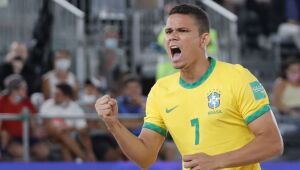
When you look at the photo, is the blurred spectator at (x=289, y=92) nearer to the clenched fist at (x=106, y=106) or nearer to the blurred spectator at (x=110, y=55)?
the blurred spectator at (x=110, y=55)

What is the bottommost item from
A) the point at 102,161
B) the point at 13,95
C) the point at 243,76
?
the point at 102,161

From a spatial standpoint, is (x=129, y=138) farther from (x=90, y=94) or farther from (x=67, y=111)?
(x=90, y=94)

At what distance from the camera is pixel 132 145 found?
5656 millimetres

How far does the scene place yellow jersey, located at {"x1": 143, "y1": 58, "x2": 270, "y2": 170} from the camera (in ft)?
17.7

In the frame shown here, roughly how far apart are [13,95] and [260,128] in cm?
624

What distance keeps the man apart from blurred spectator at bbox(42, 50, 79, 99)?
6035 mm

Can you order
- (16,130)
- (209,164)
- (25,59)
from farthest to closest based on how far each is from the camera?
(25,59) → (16,130) → (209,164)

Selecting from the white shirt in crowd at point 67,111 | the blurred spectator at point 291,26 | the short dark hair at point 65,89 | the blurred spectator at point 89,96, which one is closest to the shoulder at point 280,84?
the blurred spectator at point 291,26

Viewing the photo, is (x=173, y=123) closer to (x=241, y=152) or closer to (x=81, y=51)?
(x=241, y=152)

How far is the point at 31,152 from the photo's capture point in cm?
1085

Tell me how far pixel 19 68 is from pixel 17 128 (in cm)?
129

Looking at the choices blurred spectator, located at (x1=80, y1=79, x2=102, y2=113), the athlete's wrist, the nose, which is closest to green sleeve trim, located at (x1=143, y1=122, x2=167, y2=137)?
the athlete's wrist

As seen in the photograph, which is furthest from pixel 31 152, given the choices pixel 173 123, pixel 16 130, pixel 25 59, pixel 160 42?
pixel 173 123

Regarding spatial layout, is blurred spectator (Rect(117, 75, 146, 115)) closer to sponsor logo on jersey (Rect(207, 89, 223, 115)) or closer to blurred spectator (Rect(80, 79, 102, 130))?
blurred spectator (Rect(80, 79, 102, 130))
